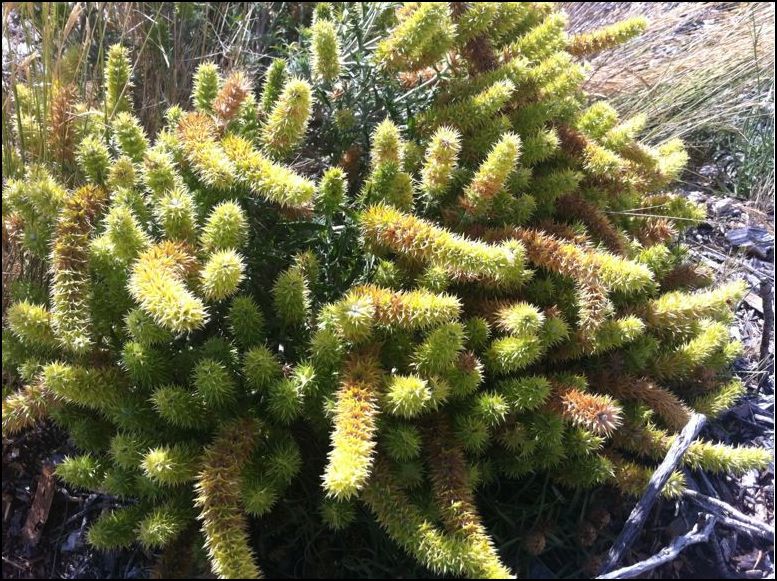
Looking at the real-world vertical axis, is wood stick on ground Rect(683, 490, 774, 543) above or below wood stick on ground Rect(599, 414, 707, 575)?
below

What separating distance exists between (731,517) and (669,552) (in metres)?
0.28

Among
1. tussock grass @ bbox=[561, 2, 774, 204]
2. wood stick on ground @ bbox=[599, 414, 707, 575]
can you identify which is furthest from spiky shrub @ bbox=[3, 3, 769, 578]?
tussock grass @ bbox=[561, 2, 774, 204]

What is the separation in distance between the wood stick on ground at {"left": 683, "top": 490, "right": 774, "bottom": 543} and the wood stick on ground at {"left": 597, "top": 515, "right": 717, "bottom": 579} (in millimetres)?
25

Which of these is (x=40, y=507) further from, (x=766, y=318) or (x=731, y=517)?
(x=766, y=318)

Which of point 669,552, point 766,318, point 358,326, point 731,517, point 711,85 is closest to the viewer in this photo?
point 358,326

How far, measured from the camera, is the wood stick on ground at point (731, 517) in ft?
6.13

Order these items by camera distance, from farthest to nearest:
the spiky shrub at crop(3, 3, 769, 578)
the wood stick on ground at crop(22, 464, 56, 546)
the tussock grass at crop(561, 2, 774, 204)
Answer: the tussock grass at crop(561, 2, 774, 204) < the wood stick on ground at crop(22, 464, 56, 546) < the spiky shrub at crop(3, 3, 769, 578)

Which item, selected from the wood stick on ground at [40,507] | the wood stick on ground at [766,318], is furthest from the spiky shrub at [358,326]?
the wood stick on ground at [766,318]

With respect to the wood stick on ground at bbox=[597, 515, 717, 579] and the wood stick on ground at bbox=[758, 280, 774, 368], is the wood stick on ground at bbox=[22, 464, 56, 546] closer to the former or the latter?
the wood stick on ground at bbox=[597, 515, 717, 579]

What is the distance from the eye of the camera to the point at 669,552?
1.77 metres

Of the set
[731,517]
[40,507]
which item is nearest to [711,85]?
[731,517]

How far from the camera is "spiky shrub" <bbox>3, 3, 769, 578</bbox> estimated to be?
159 centimetres

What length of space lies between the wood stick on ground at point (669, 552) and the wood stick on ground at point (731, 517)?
0.08 ft

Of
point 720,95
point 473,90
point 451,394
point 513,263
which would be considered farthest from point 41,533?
point 720,95
